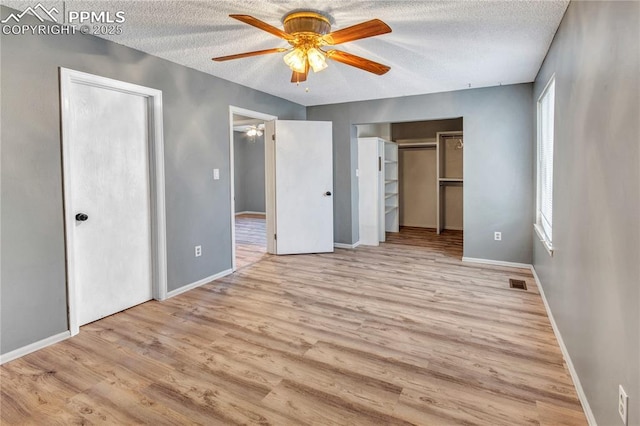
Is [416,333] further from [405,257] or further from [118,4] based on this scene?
[118,4]

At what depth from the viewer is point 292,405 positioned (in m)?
1.93

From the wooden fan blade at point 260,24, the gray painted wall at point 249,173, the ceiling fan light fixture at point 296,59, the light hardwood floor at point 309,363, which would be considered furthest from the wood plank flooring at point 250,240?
the wooden fan blade at point 260,24

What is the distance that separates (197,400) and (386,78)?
3.76m

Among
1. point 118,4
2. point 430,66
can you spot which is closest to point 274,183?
point 430,66

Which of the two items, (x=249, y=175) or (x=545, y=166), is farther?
(x=249, y=175)

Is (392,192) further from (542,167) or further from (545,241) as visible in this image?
(545,241)

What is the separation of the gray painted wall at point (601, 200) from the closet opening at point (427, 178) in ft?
13.8

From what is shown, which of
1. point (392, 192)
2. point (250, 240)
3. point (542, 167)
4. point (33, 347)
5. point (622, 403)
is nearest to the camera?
point (622, 403)

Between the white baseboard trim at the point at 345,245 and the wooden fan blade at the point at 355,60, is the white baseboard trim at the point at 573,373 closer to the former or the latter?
the wooden fan blade at the point at 355,60

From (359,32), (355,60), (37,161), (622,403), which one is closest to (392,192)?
(355,60)

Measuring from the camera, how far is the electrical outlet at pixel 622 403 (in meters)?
1.32

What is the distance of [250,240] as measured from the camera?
668 cm

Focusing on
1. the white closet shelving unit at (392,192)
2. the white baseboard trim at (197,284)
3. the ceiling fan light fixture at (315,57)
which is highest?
the ceiling fan light fixture at (315,57)

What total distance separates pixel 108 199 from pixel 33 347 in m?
1.24
